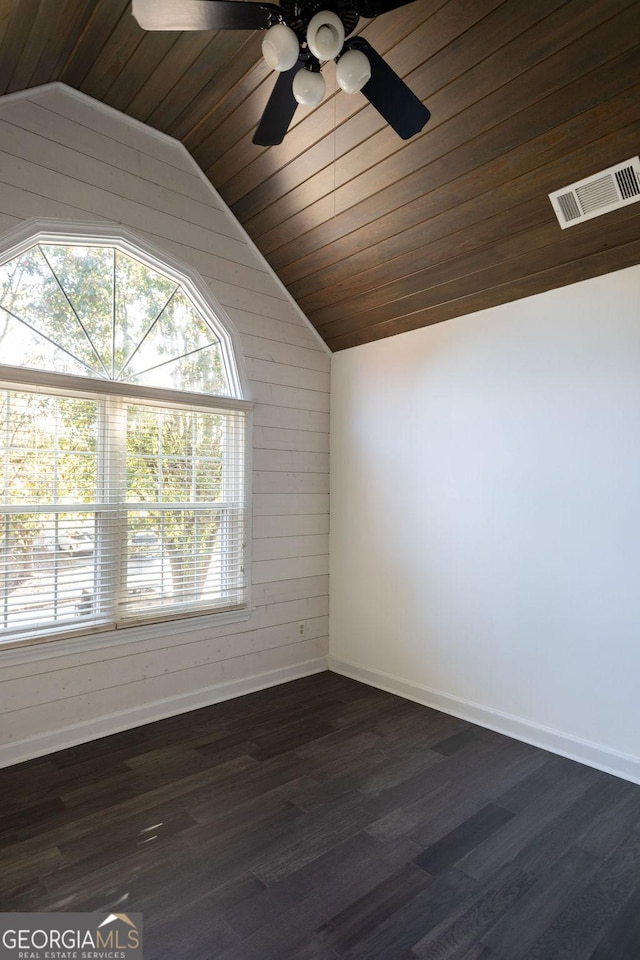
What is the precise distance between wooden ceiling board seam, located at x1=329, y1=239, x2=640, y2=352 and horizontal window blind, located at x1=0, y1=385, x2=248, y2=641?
1326 mm

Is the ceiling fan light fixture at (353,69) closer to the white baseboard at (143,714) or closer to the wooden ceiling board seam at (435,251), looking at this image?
the wooden ceiling board seam at (435,251)

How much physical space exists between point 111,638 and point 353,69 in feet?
9.61

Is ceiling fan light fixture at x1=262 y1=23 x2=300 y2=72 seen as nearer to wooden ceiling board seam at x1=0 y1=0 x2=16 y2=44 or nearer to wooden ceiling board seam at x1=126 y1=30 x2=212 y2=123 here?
wooden ceiling board seam at x1=126 y1=30 x2=212 y2=123

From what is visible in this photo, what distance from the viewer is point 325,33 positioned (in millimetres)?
1692

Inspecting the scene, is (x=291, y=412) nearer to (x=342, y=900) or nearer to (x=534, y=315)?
(x=534, y=315)

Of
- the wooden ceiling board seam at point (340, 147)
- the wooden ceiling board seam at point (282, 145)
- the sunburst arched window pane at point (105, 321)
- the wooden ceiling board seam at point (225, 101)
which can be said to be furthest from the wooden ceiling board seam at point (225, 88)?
the sunburst arched window pane at point (105, 321)

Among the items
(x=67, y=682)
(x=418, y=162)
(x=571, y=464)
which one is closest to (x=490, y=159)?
(x=418, y=162)

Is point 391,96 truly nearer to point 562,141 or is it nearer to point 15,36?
point 562,141

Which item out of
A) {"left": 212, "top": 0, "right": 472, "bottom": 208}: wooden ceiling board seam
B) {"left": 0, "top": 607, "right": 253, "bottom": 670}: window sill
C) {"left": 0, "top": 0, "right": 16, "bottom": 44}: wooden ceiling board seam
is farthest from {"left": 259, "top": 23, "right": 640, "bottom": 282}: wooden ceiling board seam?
{"left": 0, "top": 607, "right": 253, "bottom": 670}: window sill

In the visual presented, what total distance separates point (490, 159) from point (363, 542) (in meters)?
2.54

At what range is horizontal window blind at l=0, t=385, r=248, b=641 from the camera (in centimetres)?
290

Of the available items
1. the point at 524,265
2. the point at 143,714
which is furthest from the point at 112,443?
the point at 524,265

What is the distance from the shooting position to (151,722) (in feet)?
10.9

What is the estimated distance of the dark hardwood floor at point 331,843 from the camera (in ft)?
5.93
